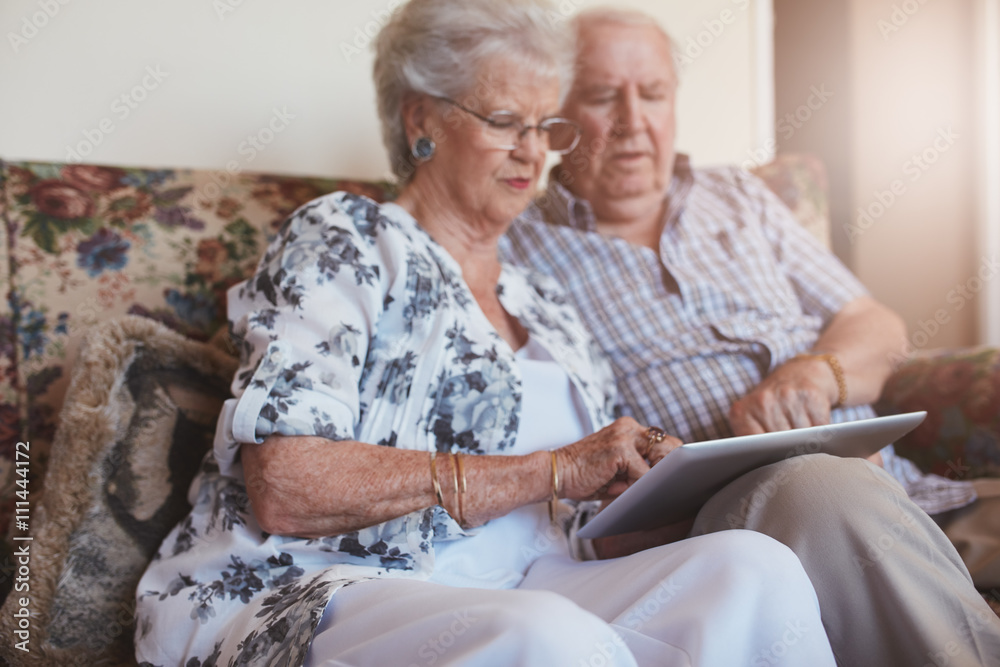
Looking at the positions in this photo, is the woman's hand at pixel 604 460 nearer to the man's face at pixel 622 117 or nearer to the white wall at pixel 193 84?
the man's face at pixel 622 117

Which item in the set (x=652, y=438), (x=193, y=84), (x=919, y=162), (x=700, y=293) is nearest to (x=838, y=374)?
(x=700, y=293)

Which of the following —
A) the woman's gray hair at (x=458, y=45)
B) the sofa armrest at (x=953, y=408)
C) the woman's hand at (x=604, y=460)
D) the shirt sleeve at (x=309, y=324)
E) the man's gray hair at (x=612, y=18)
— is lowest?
the sofa armrest at (x=953, y=408)

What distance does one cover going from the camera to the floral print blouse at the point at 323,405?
79cm

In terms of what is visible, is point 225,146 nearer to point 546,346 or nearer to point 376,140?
point 376,140

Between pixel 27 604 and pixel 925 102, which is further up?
pixel 925 102

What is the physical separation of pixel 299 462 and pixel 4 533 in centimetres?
48

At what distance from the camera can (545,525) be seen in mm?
975

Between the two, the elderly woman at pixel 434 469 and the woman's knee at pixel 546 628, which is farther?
the elderly woman at pixel 434 469

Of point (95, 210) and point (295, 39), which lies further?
point (295, 39)

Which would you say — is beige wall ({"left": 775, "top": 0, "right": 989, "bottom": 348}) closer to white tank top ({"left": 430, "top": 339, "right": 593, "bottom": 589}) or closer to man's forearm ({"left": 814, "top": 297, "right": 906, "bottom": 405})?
man's forearm ({"left": 814, "top": 297, "right": 906, "bottom": 405})

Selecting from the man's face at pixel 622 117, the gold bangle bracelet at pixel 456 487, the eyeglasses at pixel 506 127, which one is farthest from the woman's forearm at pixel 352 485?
the man's face at pixel 622 117

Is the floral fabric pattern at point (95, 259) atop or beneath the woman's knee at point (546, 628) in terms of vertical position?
atop

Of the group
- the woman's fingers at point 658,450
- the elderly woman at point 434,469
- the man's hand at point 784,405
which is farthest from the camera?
the man's hand at point 784,405

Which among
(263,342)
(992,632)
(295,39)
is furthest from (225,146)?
(992,632)
